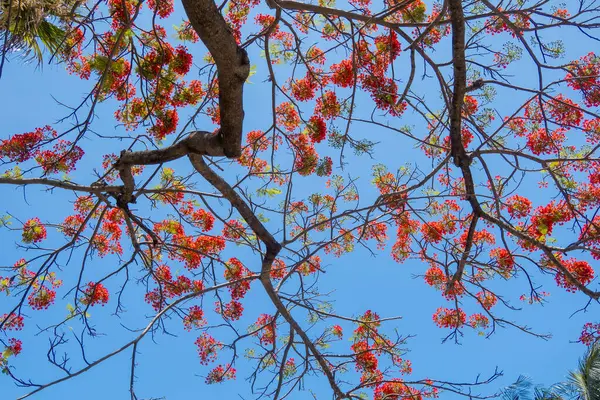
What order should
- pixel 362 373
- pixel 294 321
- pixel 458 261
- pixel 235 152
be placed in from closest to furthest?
pixel 235 152
pixel 458 261
pixel 294 321
pixel 362 373

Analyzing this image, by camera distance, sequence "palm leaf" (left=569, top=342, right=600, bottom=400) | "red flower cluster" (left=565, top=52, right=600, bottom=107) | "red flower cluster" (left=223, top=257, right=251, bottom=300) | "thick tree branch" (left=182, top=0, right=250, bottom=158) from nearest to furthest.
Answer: "thick tree branch" (left=182, top=0, right=250, bottom=158), "red flower cluster" (left=565, top=52, right=600, bottom=107), "red flower cluster" (left=223, top=257, right=251, bottom=300), "palm leaf" (left=569, top=342, right=600, bottom=400)

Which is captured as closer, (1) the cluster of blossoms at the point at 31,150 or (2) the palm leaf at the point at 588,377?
(1) the cluster of blossoms at the point at 31,150

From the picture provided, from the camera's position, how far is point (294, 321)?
4.21 metres

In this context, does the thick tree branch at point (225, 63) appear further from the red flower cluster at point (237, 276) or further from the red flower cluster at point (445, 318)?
the red flower cluster at point (445, 318)

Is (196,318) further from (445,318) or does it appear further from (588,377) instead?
(588,377)

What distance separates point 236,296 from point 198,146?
211 centimetres

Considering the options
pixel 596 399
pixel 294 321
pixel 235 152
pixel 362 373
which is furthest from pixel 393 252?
pixel 596 399

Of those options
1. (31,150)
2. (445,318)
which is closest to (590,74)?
(445,318)

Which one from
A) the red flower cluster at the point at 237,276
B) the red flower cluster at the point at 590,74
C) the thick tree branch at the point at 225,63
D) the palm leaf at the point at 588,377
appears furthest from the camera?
the palm leaf at the point at 588,377

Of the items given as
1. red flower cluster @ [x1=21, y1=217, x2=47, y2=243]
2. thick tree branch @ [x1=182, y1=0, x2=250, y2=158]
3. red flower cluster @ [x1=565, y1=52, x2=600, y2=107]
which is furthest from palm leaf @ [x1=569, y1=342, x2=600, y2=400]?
red flower cluster @ [x1=21, y1=217, x2=47, y2=243]

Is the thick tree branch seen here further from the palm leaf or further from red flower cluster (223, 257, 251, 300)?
the palm leaf

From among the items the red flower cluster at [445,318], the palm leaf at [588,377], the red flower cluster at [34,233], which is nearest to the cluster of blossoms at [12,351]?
the red flower cluster at [34,233]

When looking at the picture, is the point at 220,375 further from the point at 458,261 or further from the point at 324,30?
the point at 324,30

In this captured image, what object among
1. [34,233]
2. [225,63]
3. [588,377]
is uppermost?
[34,233]
